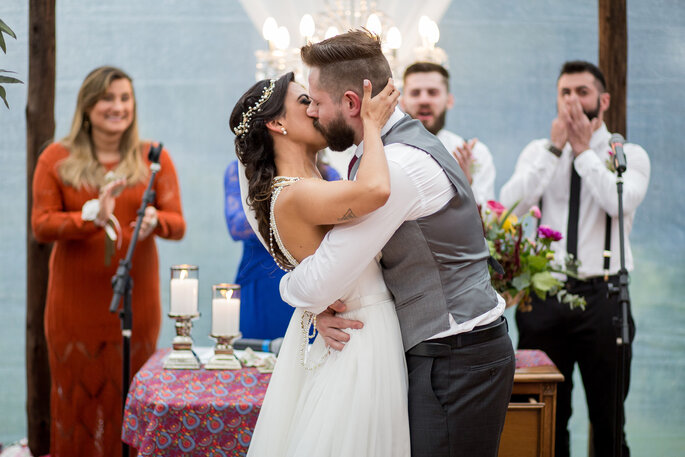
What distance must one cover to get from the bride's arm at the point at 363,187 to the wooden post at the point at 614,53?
116 inches

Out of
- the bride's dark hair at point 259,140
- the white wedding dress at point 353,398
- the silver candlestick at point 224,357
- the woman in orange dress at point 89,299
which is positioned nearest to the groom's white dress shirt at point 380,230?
the white wedding dress at point 353,398

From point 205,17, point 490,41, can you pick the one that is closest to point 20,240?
point 205,17

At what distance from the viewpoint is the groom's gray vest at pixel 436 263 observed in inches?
77.0

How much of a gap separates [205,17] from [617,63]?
2551 millimetres

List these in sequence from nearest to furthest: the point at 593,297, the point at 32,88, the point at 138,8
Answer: the point at 593,297
the point at 32,88
the point at 138,8

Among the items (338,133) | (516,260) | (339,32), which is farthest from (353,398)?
(339,32)

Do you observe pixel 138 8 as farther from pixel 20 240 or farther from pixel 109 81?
pixel 20 240

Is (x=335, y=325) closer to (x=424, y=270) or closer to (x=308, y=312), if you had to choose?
(x=308, y=312)

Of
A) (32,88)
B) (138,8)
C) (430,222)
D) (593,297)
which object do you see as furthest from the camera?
(138,8)

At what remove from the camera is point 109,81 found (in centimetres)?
386

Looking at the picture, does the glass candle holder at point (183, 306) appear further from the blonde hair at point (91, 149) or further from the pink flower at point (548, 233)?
the pink flower at point (548, 233)

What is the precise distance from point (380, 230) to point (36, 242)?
325cm

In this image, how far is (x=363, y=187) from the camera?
72.2 inches

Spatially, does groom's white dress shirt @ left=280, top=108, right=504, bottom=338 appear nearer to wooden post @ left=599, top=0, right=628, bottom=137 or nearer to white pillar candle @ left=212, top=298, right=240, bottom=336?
white pillar candle @ left=212, top=298, right=240, bottom=336
